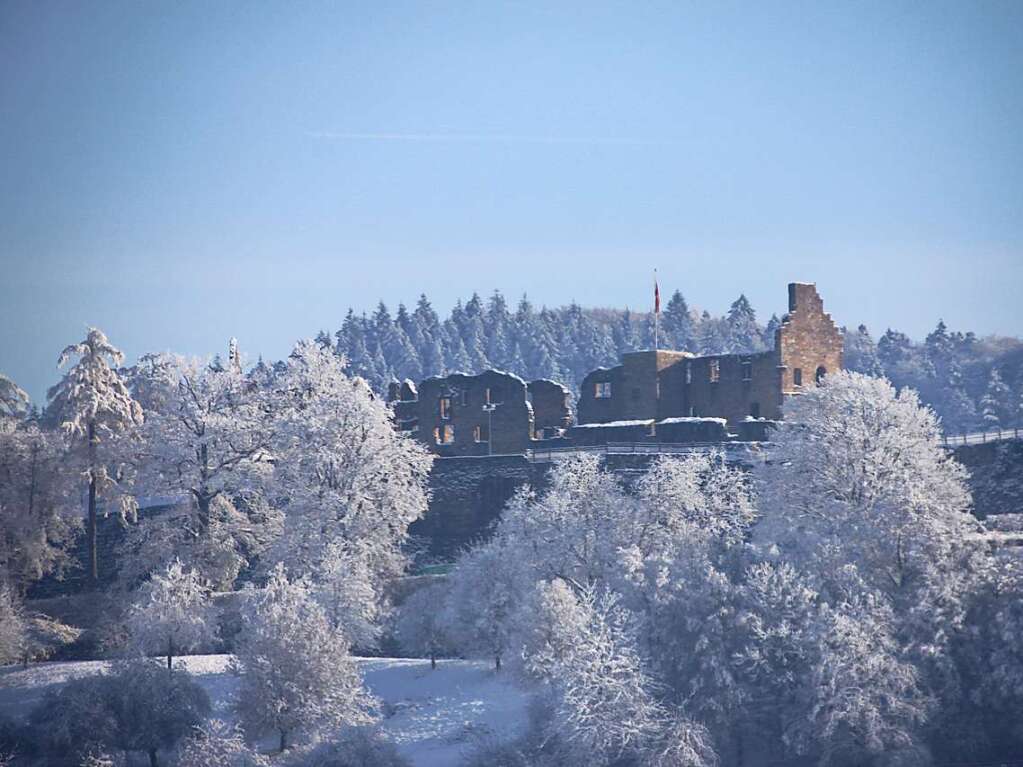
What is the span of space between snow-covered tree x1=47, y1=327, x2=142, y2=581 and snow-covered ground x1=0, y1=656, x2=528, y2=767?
9026 millimetres

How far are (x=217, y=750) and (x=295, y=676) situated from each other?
3.47 meters

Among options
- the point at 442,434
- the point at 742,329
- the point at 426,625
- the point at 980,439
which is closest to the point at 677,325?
the point at 742,329

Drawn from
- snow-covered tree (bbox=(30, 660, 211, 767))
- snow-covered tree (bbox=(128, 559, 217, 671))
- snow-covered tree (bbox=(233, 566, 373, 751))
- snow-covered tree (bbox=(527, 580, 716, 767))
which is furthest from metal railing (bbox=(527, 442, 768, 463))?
snow-covered tree (bbox=(30, 660, 211, 767))

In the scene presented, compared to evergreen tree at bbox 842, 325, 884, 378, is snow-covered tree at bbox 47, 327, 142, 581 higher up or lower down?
lower down

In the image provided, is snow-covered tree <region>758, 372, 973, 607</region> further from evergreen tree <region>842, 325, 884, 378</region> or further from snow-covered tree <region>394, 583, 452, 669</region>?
evergreen tree <region>842, 325, 884, 378</region>

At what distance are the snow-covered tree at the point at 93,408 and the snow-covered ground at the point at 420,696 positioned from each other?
903 centimetres

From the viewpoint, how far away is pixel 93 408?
51625 millimetres

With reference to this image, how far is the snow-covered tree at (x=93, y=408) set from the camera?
51.8 meters

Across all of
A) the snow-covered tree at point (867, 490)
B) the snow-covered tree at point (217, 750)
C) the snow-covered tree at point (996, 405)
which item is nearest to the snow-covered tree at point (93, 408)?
the snow-covered tree at point (217, 750)

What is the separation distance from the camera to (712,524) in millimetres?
43125

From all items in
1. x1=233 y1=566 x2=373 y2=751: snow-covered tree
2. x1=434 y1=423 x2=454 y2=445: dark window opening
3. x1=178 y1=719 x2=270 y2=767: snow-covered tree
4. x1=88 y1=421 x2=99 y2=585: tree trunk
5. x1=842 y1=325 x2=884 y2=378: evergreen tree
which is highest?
x1=842 y1=325 x2=884 y2=378: evergreen tree

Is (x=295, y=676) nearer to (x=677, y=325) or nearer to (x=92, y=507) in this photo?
(x=92, y=507)

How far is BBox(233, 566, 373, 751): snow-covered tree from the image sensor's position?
1433 inches

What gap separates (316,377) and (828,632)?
23.5m
